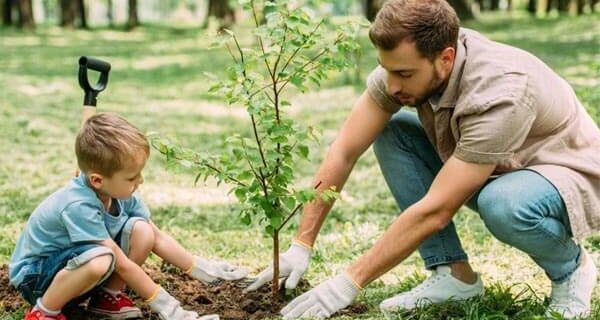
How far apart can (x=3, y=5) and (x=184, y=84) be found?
20657mm

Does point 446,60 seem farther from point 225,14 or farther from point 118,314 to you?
point 225,14

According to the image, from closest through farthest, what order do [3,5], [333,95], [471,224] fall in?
[471,224]
[333,95]
[3,5]

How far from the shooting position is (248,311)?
11.8 feet

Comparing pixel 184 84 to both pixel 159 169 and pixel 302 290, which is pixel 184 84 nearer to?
pixel 159 169

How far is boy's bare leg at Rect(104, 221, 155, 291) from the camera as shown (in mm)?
3443

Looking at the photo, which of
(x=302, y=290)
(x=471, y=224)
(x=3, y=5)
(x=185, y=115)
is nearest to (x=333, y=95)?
(x=185, y=115)

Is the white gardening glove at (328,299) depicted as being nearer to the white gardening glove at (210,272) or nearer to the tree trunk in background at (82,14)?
the white gardening glove at (210,272)

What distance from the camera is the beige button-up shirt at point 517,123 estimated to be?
3.09 metres

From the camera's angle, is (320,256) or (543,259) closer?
(543,259)

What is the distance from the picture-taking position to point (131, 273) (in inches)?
129

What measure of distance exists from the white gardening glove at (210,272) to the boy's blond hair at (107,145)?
0.76 meters

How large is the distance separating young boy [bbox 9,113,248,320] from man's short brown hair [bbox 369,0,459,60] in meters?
0.93

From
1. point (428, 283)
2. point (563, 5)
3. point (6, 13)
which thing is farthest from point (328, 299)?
point (6, 13)

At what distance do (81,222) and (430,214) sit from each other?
124 centimetres
